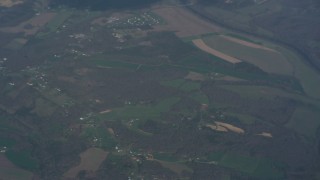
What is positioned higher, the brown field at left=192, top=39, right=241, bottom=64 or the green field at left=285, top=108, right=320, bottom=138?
the brown field at left=192, top=39, right=241, bottom=64

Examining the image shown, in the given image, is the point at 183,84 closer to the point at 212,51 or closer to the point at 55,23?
the point at 212,51

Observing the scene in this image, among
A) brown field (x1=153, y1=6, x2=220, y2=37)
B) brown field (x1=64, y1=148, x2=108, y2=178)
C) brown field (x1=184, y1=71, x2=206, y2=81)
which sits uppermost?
brown field (x1=153, y1=6, x2=220, y2=37)

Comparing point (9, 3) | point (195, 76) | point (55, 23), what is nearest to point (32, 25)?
point (55, 23)

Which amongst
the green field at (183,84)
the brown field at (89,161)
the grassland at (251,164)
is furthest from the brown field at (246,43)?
the brown field at (89,161)

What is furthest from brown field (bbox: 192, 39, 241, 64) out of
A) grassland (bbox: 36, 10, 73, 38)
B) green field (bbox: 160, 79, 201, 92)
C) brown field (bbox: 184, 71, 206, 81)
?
grassland (bbox: 36, 10, 73, 38)

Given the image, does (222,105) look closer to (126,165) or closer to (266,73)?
(266,73)

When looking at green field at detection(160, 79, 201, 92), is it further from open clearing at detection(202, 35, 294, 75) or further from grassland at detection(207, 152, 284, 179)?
grassland at detection(207, 152, 284, 179)

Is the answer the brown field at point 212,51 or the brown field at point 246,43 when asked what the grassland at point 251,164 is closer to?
the brown field at point 212,51
